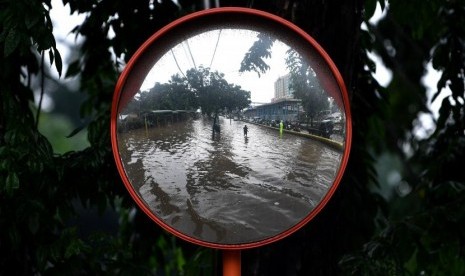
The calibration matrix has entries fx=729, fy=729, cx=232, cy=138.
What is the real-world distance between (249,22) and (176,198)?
0.38m

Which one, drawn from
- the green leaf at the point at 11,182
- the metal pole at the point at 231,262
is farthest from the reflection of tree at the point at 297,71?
the green leaf at the point at 11,182

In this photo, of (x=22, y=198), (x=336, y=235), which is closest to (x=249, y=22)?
(x=336, y=235)

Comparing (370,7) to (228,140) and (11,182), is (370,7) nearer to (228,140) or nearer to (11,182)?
(228,140)

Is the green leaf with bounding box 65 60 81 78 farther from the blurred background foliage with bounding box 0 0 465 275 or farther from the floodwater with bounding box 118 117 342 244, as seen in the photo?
the floodwater with bounding box 118 117 342 244

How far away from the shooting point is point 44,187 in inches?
93.0

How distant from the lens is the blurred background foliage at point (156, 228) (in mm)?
1985

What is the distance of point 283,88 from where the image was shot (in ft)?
4.83

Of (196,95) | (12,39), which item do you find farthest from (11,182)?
(196,95)

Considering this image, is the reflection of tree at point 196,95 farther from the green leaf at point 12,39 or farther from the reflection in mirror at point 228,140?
the green leaf at point 12,39

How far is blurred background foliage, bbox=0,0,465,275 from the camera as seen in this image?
1.99 metres

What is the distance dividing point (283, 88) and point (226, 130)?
0.47 ft

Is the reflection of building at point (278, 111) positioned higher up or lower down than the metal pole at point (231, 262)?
higher up

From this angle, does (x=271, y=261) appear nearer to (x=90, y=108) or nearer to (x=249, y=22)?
(x=249, y=22)

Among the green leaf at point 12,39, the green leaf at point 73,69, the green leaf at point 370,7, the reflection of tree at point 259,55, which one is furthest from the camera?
the green leaf at point 73,69
